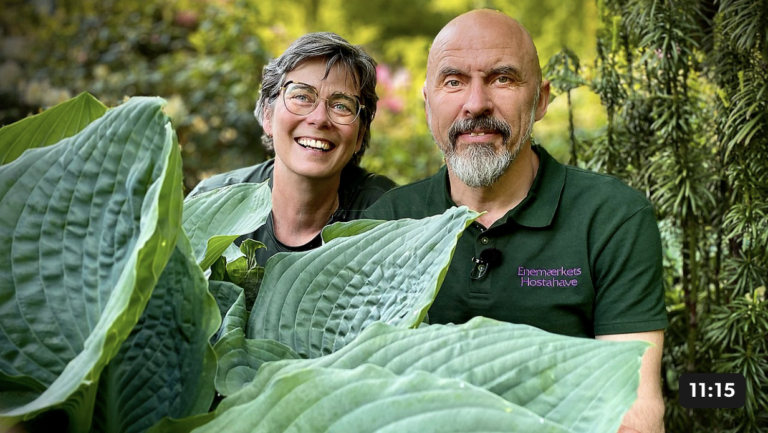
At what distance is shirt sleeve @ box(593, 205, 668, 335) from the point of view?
1.18 meters

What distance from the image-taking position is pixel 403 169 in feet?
11.4

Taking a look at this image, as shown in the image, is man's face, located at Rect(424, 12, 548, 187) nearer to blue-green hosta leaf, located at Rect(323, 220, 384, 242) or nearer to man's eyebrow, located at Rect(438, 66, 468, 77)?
man's eyebrow, located at Rect(438, 66, 468, 77)

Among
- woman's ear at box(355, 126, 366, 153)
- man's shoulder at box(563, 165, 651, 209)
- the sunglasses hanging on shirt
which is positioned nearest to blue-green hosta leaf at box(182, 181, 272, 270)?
the sunglasses hanging on shirt

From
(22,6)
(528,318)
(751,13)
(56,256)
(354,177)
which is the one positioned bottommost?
(528,318)

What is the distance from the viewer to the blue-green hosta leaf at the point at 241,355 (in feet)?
1.69

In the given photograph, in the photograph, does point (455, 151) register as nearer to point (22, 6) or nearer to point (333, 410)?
point (333, 410)

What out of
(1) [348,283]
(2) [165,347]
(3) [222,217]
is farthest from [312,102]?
(2) [165,347]

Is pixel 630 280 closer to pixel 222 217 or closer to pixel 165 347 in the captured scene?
pixel 222 217

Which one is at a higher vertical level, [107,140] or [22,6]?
[22,6]

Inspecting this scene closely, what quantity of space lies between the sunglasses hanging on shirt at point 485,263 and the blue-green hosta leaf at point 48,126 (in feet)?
2.71

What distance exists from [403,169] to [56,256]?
3.04m

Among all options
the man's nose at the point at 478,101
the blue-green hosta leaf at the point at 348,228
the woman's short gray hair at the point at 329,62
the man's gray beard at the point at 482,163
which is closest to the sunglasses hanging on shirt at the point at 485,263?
the man's gray beard at the point at 482,163

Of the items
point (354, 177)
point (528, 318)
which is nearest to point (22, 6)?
point (354, 177)

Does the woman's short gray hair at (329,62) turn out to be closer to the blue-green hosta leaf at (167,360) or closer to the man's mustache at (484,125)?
the man's mustache at (484,125)
